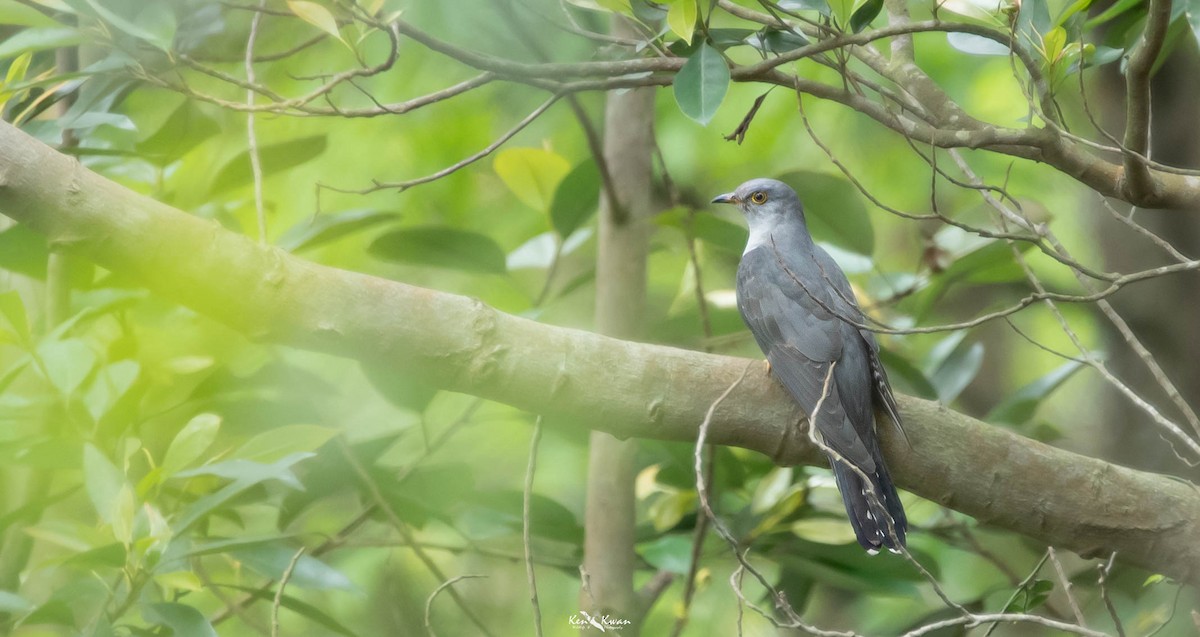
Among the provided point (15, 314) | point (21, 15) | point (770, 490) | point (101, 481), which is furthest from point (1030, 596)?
point (21, 15)

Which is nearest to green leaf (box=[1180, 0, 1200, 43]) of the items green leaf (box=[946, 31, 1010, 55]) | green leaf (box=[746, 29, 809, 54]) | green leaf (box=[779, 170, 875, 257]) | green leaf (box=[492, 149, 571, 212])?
green leaf (box=[946, 31, 1010, 55])

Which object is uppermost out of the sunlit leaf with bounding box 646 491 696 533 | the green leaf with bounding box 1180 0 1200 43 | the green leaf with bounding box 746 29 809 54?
the green leaf with bounding box 1180 0 1200 43

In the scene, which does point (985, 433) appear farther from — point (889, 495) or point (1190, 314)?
point (1190, 314)

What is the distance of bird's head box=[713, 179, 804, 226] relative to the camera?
4281 millimetres

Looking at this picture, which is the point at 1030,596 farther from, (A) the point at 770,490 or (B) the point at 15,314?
(B) the point at 15,314

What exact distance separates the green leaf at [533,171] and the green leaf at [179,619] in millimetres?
2049

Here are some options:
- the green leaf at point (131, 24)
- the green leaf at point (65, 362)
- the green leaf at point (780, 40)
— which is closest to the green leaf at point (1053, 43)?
the green leaf at point (780, 40)

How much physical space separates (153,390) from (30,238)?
0.59 m

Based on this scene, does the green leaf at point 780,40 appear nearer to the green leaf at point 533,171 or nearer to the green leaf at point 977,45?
the green leaf at point 977,45

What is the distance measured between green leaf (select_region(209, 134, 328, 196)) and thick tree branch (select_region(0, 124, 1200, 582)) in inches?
46.4

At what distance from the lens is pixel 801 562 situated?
3.69m

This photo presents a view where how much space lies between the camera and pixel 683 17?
228 centimetres

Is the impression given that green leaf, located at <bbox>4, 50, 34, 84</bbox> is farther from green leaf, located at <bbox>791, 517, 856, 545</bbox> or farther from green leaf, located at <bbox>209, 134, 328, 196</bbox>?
green leaf, located at <bbox>791, 517, 856, 545</bbox>

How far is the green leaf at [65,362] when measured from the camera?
8.84 feet
